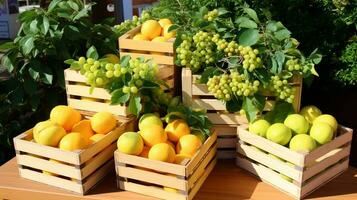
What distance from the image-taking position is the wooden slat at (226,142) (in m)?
1.40

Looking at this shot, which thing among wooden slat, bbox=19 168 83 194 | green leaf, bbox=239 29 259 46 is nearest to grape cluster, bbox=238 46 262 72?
green leaf, bbox=239 29 259 46

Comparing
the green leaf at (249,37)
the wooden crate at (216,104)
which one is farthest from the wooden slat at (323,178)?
the green leaf at (249,37)

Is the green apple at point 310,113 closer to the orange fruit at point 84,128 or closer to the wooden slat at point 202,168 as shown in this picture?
the wooden slat at point 202,168

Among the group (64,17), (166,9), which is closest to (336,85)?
(166,9)

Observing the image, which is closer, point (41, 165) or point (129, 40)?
point (41, 165)

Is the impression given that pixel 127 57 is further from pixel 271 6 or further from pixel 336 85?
pixel 336 85

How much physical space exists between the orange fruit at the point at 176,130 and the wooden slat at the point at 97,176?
0.68 feet

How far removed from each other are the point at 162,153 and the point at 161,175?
0.06 meters

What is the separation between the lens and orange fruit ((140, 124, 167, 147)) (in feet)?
4.05

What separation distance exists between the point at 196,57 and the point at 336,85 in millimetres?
511

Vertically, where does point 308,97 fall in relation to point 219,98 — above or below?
below

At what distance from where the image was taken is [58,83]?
5.78ft

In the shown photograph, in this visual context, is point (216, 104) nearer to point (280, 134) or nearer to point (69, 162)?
point (280, 134)

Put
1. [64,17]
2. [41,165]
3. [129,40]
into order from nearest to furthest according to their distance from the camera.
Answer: [41,165]
[129,40]
[64,17]
